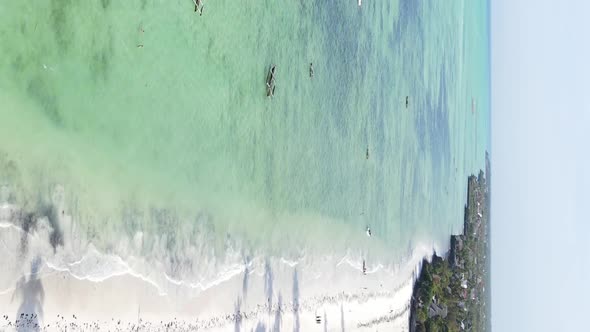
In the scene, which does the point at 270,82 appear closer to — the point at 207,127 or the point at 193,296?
the point at 207,127

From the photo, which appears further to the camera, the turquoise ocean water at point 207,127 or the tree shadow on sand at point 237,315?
the tree shadow on sand at point 237,315

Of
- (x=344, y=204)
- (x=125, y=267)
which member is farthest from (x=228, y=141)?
(x=344, y=204)

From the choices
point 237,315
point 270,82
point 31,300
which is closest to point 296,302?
point 237,315

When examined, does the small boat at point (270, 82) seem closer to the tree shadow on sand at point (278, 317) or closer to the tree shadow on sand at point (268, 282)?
the tree shadow on sand at point (268, 282)

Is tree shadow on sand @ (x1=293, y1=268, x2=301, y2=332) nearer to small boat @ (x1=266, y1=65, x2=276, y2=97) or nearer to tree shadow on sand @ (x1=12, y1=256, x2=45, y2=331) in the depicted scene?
small boat @ (x1=266, y1=65, x2=276, y2=97)

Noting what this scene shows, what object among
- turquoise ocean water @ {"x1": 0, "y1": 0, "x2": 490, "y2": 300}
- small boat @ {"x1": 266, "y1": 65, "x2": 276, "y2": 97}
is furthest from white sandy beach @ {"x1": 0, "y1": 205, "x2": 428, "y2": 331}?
small boat @ {"x1": 266, "y1": 65, "x2": 276, "y2": 97}

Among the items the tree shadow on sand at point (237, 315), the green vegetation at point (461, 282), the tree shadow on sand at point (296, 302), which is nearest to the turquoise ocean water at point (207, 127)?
the tree shadow on sand at point (296, 302)
